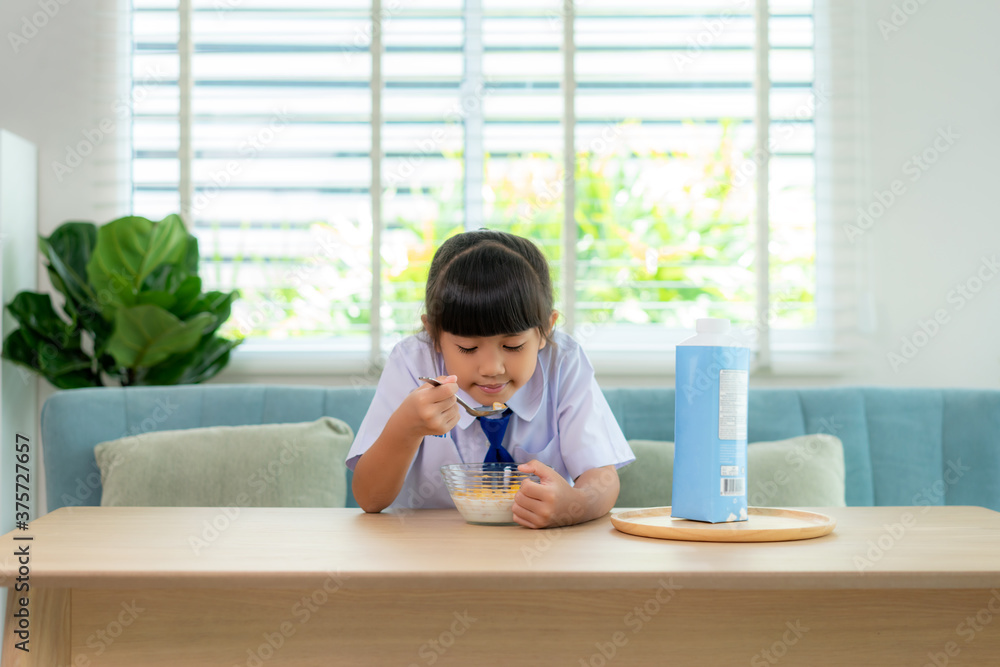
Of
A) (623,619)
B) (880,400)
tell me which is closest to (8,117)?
(623,619)

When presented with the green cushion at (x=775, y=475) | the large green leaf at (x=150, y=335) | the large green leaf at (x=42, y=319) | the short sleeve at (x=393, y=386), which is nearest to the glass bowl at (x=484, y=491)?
the short sleeve at (x=393, y=386)

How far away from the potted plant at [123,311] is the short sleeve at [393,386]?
958 millimetres

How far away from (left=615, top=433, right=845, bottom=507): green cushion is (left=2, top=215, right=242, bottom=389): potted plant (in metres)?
1.21

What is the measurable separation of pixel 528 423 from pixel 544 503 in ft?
1.15

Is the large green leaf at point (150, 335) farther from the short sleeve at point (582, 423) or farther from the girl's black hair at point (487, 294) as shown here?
the short sleeve at point (582, 423)

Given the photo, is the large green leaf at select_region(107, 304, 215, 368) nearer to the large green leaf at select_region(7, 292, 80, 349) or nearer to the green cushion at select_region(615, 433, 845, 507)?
the large green leaf at select_region(7, 292, 80, 349)

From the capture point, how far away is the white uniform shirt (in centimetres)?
127

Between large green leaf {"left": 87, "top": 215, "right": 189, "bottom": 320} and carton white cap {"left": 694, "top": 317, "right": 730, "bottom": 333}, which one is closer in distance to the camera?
carton white cap {"left": 694, "top": 317, "right": 730, "bottom": 333}

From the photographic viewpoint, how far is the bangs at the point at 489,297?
45.6 inches

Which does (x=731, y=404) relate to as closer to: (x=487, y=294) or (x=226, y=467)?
(x=487, y=294)

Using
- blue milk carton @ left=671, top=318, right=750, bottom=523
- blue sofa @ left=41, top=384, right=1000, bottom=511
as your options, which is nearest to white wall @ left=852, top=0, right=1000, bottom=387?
blue sofa @ left=41, top=384, right=1000, bottom=511

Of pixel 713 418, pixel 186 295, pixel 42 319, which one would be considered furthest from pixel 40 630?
pixel 42 319

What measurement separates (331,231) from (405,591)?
184 centimetres

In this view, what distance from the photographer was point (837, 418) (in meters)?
1.88
